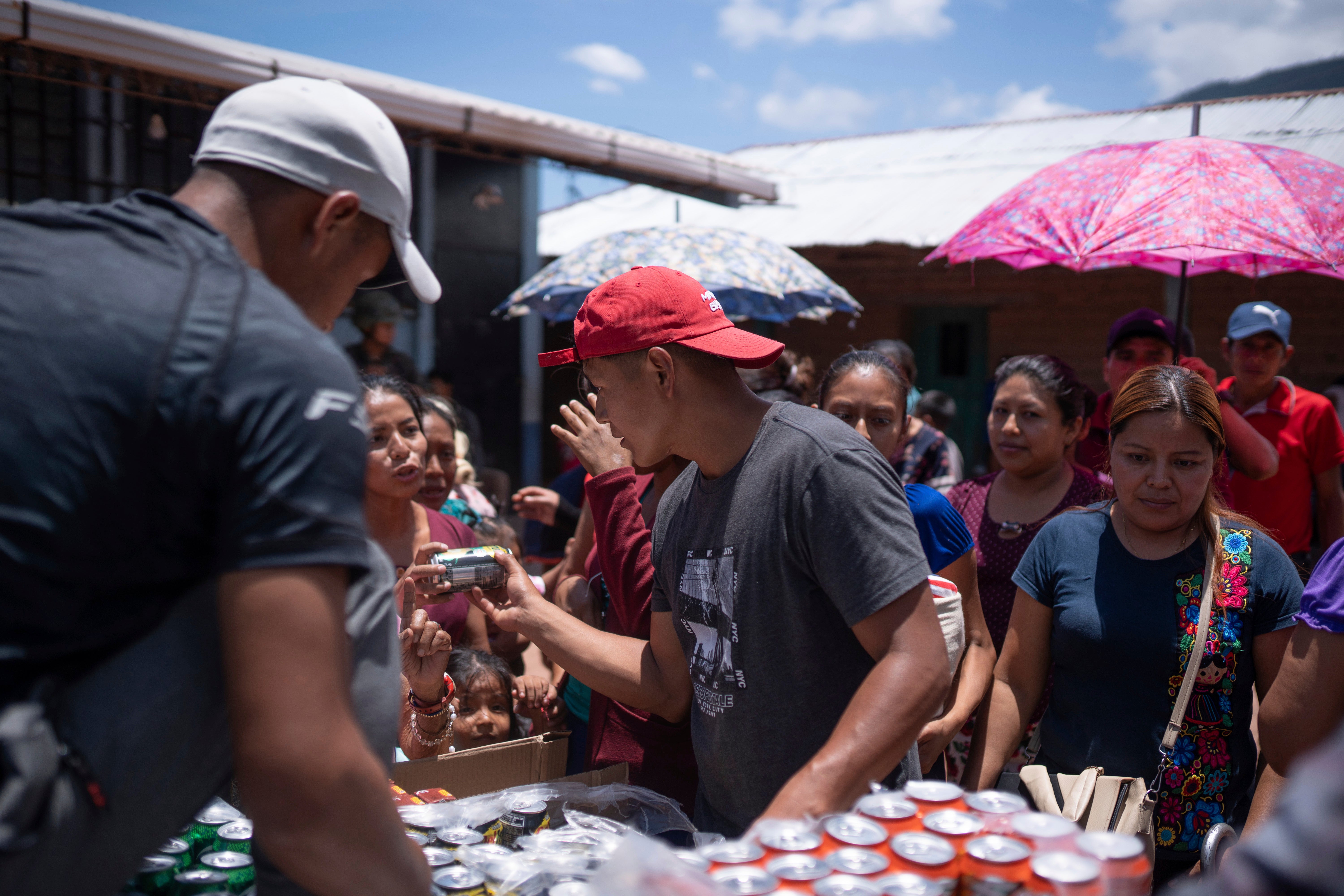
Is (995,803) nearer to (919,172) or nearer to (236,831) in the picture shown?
(236,831)

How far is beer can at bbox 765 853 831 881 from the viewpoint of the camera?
46.4 inches

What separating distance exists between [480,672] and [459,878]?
178 cm

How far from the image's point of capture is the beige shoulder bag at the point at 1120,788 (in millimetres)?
2229

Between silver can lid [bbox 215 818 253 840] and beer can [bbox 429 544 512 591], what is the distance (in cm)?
88

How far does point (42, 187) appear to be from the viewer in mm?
6824

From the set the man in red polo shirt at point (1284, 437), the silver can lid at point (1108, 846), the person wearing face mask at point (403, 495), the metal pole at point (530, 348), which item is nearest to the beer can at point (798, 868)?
the silver can lid at point (1108, 846)

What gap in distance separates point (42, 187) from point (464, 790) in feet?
21.8

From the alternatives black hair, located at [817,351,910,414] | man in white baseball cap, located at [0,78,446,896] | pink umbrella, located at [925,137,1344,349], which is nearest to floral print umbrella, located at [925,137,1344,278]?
pink umbrella, located at [925,137,1344,349]

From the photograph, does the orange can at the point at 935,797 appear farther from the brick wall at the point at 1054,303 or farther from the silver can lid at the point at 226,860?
the brick wall at the point at 1054,303

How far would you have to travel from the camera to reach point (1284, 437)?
4.78m

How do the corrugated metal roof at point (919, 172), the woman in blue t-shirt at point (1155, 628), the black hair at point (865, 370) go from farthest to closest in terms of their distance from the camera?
the corrugated metal roof at point (919, 172)
the black hair at point (865, 370)
the woman in blue t-shirt at point (1155, 628)

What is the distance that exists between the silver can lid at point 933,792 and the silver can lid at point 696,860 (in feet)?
1.08

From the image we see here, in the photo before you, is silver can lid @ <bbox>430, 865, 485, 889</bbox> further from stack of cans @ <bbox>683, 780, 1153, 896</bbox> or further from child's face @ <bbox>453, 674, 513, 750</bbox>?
child's face @ <bbox>453, 674, 513, 750</bbox>

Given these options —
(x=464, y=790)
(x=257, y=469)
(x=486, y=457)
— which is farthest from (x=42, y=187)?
(x=257, y=469)
